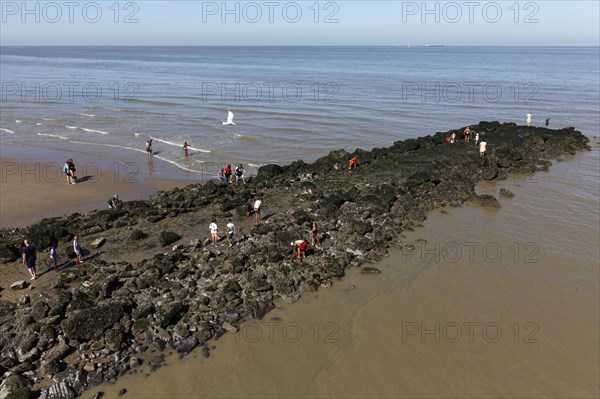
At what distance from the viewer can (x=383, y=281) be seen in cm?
1642

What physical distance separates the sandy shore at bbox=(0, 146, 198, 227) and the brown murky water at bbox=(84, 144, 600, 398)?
49.9 feet

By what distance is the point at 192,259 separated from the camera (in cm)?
1702

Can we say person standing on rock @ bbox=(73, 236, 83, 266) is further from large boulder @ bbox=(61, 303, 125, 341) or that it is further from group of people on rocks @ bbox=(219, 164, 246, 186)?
group of people on rocks @ bbox=(219, 164, 246, 186)

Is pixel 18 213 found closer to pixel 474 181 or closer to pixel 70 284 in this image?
pixel 70 284

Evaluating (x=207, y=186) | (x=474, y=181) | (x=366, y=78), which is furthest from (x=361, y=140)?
(x=366, y=78)

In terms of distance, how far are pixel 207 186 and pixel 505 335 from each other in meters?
17.5

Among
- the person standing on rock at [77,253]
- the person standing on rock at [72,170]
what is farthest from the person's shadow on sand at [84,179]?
the person standing on rock at [77,253]

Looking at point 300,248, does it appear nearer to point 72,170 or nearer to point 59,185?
point 72,170

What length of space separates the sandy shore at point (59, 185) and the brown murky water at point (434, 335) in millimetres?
15207

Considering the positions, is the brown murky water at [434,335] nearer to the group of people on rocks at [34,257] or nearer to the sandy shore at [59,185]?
the group of people on rocks at [34,257]

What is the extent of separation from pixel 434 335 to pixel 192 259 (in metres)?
9.46

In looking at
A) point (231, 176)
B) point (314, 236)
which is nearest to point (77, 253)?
point (314, 236)

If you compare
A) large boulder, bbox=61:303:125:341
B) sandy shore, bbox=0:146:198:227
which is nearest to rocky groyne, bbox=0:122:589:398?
large boulder, bbox=61:303:125:341

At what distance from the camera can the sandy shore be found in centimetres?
2347
